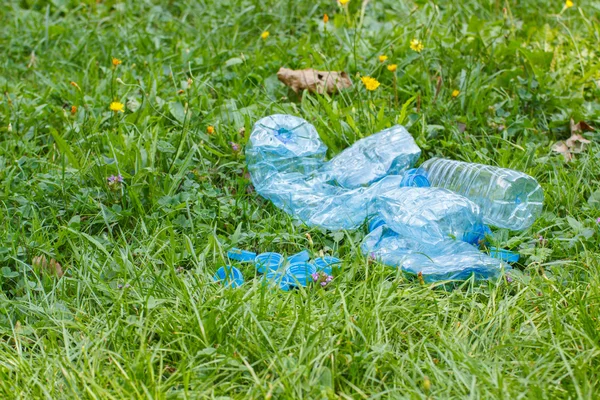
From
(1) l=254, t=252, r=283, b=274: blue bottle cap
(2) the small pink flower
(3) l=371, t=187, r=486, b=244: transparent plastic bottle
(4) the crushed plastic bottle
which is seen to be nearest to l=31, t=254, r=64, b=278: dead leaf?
(1) l=254, t=252, r=283, b=274: blue bottle cap

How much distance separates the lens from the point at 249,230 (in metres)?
3.03

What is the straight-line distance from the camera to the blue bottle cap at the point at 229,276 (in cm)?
265

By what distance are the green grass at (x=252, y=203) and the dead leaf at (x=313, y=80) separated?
0.07 meters

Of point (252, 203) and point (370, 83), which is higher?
point (370, 83)

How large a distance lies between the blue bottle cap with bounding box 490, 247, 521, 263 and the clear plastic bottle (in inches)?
7.6

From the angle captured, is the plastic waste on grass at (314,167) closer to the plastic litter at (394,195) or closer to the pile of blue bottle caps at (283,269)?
the plastic litter at (394,195)

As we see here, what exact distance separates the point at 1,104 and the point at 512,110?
7.81ft

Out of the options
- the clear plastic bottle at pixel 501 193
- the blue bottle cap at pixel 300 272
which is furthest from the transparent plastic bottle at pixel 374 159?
the blue bottle cap at pixel 300 272

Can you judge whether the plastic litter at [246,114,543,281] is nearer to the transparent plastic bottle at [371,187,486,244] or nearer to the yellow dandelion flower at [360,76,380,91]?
the transparent plastic bottle at [371,187,486,244]

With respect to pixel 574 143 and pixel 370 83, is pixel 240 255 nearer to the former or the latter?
pixel 370 83

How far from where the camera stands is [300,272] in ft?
9.17

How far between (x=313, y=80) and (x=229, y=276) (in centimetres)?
146

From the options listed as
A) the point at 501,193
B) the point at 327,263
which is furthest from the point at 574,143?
the point at 327,263

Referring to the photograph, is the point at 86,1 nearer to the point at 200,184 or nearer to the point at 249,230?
the point at 200,184
